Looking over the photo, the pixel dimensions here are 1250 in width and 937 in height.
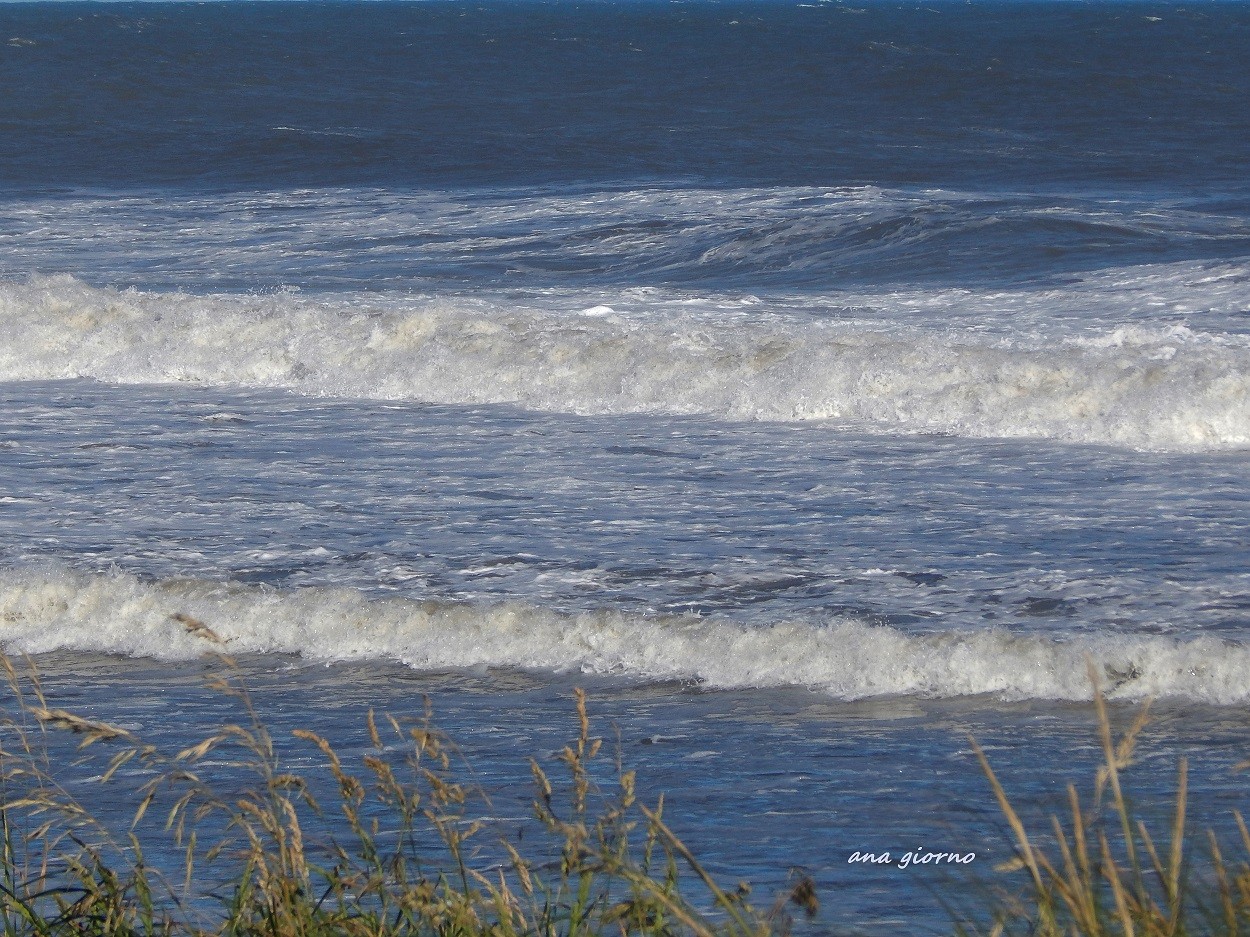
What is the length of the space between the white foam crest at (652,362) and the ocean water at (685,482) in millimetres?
33

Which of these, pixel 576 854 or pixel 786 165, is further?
pixel 786 165

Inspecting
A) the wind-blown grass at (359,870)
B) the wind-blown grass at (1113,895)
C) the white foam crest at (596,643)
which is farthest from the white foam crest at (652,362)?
the wind-blown grass at (1113,895)

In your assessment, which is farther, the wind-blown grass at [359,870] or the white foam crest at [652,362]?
the white foam crest at [652,362]

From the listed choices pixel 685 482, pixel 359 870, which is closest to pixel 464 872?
pixel 359 870

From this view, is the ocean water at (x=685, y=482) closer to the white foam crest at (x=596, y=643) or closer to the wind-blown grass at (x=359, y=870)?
the white foam crest at (x=596, y=643)

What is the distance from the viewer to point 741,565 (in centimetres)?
556

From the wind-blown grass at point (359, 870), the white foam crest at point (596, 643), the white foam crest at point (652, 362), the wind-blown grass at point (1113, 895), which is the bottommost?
the white foam crest at point (652, 362)

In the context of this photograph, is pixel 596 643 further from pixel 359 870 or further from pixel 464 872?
pixel 464 872

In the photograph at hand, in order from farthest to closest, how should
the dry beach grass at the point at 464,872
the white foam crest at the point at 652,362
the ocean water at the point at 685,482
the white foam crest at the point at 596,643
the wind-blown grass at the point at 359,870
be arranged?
the white foam crest at the point at 652,362
the white foam crest at the point at 596,643
the ocean water at the point at 685,482
the wind-blown grass at the point at 359,870
the dry beach grass at the point at 464,872

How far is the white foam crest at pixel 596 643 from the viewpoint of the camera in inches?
171

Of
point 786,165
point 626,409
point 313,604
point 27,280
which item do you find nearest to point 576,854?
point 313,604

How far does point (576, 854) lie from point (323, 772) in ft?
5.92

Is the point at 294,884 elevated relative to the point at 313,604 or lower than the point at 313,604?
elevated

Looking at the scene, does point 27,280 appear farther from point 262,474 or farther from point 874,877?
point 874,877
